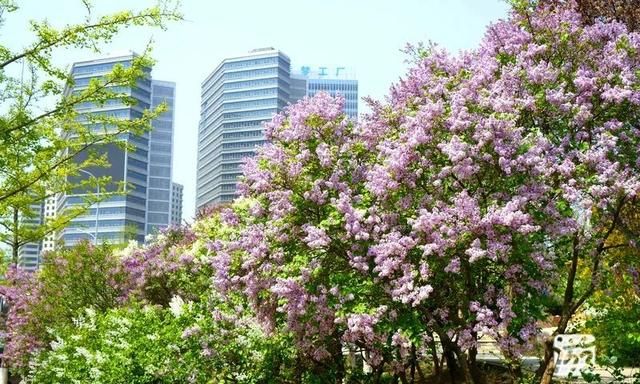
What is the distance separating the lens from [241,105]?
190 metres

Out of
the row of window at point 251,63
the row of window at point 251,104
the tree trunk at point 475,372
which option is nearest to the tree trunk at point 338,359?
the tree trunk at point 475,372

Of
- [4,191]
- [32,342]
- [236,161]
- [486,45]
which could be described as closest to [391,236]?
[486,45]

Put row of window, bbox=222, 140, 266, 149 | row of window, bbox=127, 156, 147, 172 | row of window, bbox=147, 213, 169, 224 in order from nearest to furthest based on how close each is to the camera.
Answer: row of window, bbox=127, 156, 147, 172 → row of window, bbox=222, 140, 266, 149 → row of window, bbox=147, 213, 169, 224

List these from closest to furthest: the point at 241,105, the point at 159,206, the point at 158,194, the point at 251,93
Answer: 1. the point at 251,93
2. the point at 241,105
3. the point at 159,206
4. the point at 158,194

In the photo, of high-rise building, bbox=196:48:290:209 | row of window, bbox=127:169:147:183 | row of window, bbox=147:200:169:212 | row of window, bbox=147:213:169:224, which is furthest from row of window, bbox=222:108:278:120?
row of window, bbox=147:213:169:224

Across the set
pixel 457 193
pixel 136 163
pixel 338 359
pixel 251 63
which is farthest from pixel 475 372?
pixel 251 63

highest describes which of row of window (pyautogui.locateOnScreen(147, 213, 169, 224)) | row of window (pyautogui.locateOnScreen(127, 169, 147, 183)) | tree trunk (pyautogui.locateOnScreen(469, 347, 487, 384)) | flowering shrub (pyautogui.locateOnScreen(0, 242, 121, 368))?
row of window (pyautogui.locateOnScreen(127, 169, 147, 183))

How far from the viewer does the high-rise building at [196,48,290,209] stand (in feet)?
604

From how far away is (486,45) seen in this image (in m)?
12.1

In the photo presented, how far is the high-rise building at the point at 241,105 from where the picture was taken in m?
184

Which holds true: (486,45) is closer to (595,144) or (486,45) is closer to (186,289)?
(595,144)

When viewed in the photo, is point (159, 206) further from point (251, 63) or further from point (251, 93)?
point (251, 63)

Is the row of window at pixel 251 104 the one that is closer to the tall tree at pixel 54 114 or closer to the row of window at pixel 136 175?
the row of window at pixel 136 175

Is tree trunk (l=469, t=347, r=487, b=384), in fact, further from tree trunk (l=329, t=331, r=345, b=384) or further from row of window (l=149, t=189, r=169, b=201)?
row of window (l=149, t=189, r=169, b=201)
